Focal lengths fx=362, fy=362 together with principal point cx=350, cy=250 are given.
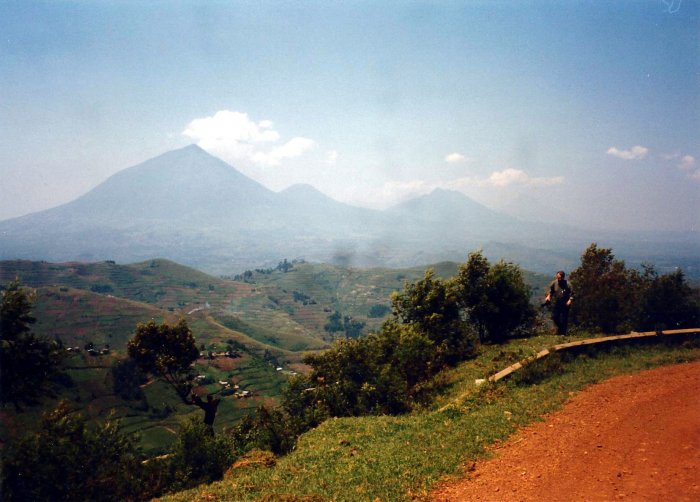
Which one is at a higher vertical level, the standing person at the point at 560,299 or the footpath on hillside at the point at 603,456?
the standing person at the point at 560,299

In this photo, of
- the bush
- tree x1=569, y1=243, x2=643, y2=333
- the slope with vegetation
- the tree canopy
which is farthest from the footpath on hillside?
the tree canopy

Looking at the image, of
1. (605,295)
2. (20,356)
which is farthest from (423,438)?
(20,356)

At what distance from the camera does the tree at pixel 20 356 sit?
1620 centimetres

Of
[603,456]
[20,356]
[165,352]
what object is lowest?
[165,352]

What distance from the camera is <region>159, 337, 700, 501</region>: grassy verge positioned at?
949 centimetres

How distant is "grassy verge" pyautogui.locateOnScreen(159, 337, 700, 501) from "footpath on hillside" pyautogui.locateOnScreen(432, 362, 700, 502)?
68cm

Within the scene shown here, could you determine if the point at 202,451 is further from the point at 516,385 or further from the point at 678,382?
the point at 678,382

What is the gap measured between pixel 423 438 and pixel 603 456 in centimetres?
487

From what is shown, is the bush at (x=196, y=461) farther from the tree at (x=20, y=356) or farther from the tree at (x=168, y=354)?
the tree at (x=20, y=356)

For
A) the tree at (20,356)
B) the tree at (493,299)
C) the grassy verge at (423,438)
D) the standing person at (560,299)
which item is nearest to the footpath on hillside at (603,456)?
the grassy verge at (423,438)

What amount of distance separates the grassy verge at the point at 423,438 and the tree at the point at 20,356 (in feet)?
33.8

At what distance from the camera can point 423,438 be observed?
1172 centimetres

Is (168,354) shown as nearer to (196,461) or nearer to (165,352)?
(165,352)

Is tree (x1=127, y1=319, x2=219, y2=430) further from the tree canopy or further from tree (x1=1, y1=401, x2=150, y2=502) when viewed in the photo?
tree (x1=1, y1=401, x2=150, y2=502)
